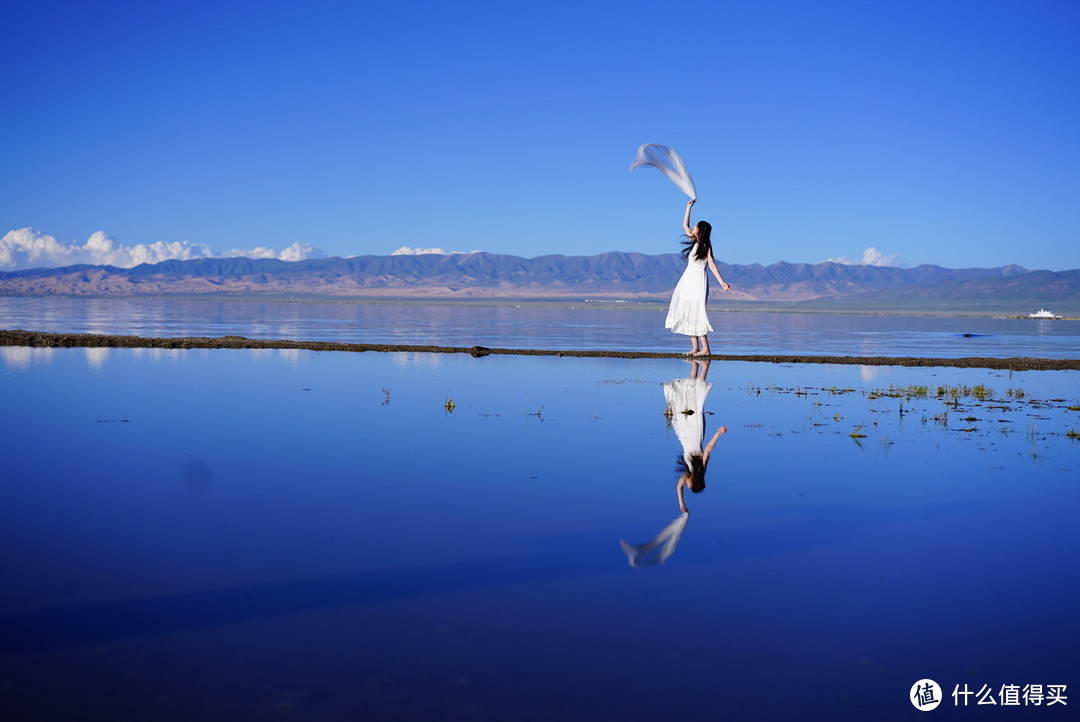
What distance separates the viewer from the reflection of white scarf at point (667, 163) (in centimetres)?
2173

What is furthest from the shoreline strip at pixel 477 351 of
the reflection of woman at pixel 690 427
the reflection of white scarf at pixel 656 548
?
the reflection of white scarf at pixel 656 548

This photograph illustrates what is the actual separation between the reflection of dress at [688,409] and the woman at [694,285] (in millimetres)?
4393

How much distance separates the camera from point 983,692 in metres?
4.21

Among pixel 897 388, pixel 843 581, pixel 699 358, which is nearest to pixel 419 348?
pixel 699 358

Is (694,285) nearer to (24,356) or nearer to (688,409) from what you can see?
(688,409)

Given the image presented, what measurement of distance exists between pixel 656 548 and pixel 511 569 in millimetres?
983

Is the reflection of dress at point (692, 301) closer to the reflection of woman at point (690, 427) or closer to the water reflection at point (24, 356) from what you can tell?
the reflection of woman at point (690, 427)

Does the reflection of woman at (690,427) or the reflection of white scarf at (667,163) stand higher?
the reflection of white scarf at (667,163)

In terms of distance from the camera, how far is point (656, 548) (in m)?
6.12

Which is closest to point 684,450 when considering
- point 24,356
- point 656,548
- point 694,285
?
point 656,548

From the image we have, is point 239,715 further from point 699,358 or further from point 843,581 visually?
point 699,358

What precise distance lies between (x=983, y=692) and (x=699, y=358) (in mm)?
19003

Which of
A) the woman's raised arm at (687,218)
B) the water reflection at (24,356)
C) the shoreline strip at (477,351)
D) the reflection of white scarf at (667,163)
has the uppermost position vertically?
the reflection of white scarf at (667,163)

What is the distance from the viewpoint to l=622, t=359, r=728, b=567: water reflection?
238 inches
